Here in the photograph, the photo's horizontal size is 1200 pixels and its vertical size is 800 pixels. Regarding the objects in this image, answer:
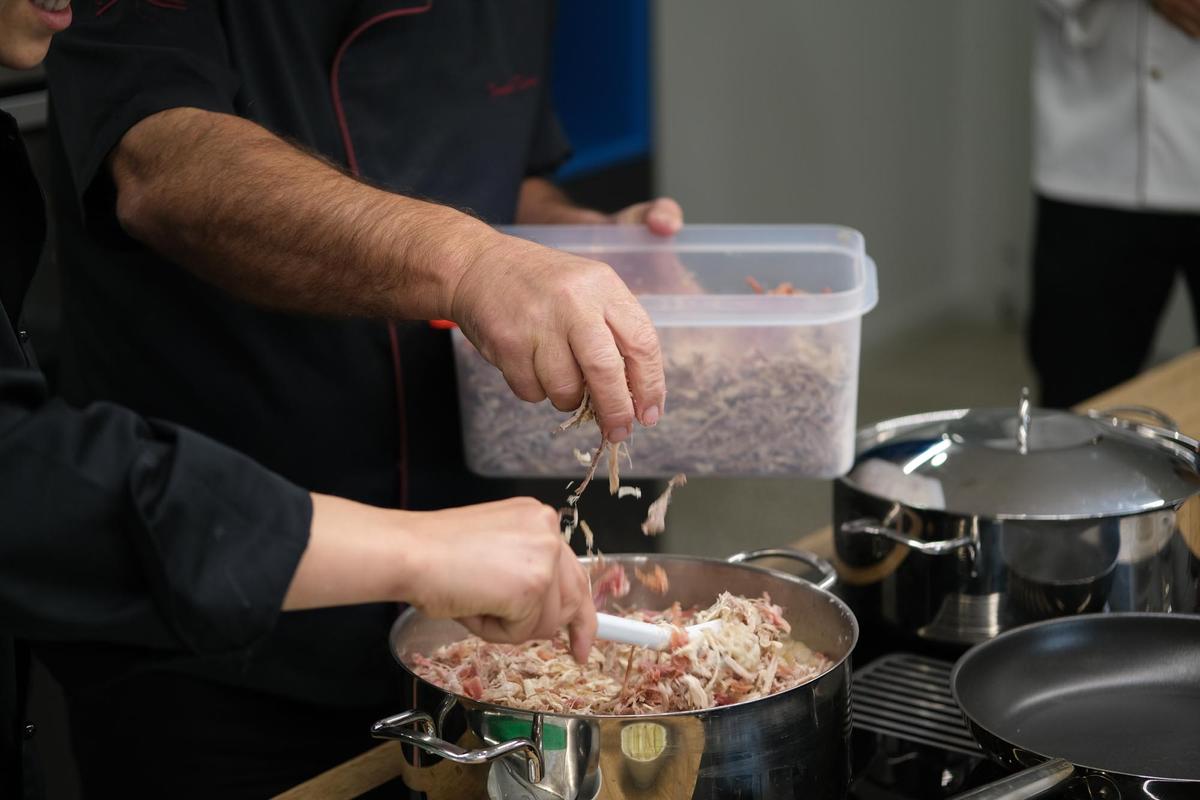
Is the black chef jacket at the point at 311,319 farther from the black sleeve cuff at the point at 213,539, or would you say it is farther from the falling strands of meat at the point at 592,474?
the black sleeve cuff at the point at 213,539

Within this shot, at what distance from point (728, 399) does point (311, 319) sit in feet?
1.49

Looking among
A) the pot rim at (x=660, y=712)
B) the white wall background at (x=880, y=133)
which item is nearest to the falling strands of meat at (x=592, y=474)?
the pot rim at (x=660, y=712)

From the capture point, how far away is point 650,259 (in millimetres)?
1537

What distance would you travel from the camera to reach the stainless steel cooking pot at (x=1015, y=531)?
118 centimetres

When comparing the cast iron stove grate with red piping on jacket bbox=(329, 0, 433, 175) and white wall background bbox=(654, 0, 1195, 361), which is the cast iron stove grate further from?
white wall background bbox=(654, 0, 1195, 361)

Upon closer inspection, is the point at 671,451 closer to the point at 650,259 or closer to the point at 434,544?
the point at 650,259

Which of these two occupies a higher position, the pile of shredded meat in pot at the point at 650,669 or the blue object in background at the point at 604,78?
the blue object in background at the point at 604,78

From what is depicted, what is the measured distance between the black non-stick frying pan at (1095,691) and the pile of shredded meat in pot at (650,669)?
133 millimetres

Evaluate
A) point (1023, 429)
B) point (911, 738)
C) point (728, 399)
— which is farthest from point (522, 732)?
point (1023, 429)

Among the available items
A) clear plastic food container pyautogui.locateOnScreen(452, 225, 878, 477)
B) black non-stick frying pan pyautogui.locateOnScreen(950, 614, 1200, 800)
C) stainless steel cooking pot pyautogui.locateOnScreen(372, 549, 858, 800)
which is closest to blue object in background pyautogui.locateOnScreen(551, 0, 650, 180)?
clear plastic food container pyautogui.locateOnScreen(452, 225, 878, 477)

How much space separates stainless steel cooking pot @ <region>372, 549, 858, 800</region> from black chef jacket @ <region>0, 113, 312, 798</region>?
0.21 m

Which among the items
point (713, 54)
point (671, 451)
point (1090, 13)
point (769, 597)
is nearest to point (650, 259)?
point (671, 451)

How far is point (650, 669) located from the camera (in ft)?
3.50

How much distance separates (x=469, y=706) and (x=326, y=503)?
0.65 feet
